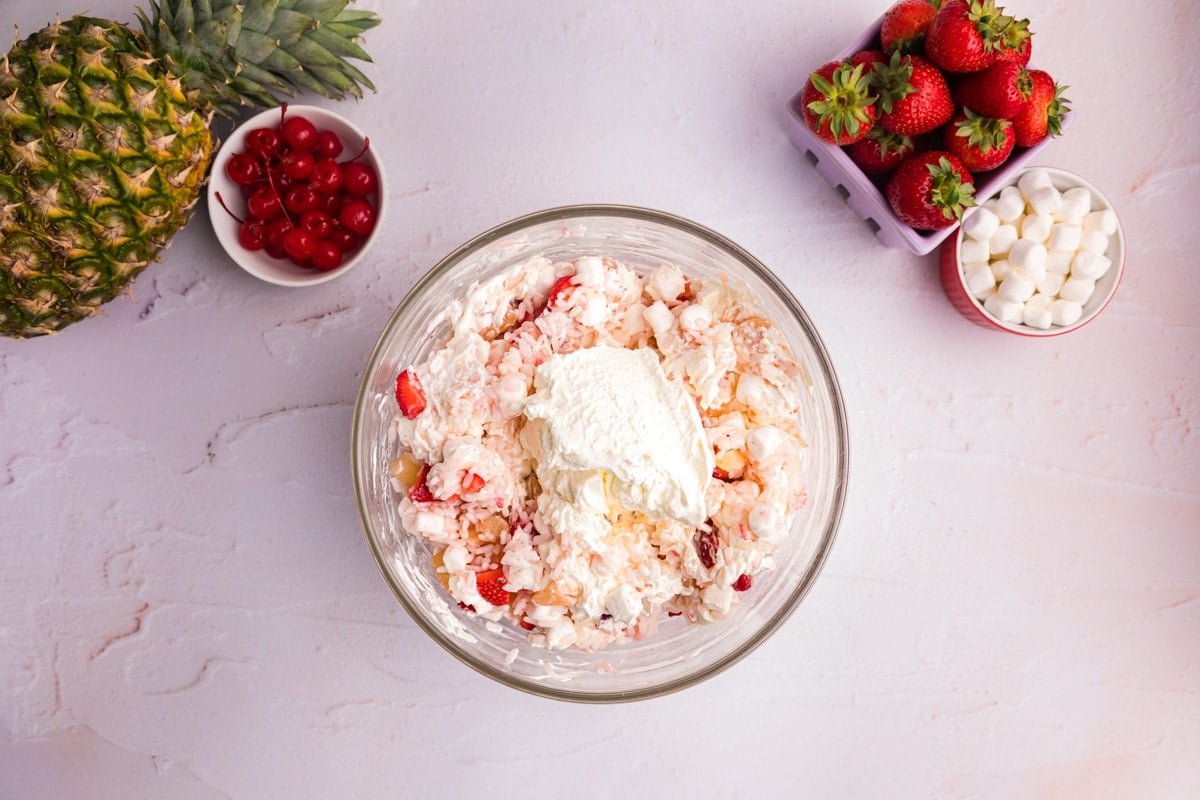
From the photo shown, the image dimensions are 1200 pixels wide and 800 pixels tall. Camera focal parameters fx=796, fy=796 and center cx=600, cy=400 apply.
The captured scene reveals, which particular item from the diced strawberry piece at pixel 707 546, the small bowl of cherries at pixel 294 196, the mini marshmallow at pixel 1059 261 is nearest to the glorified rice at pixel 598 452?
the diced strawberry piece at pixel 707 546

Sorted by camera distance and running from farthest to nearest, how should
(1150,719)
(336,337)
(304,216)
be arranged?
1. (1150,719)
2. (336,337)
3. (304,216)

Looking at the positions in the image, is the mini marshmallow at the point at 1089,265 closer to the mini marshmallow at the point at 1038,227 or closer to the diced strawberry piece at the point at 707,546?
the mini marshmallow at the point at 1038,227

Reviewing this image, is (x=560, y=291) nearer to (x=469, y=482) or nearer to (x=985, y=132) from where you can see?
(x=469, y=482)

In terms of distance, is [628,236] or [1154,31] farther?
[1154,31]

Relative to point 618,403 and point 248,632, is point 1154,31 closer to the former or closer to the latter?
point 618,403

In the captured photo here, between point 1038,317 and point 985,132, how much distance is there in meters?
0.39

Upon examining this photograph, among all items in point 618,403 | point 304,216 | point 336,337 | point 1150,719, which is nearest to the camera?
point 618,403

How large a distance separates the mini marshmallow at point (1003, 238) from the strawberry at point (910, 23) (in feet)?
1.27

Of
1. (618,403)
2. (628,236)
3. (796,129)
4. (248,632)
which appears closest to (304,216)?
(628,236)

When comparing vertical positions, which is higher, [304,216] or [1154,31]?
[1154,31]

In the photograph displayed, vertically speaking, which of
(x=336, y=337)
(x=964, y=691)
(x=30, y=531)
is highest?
(x=336, y=337)

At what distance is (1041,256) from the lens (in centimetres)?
154

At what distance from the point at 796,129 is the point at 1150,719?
147cm

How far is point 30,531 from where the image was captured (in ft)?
5.40
